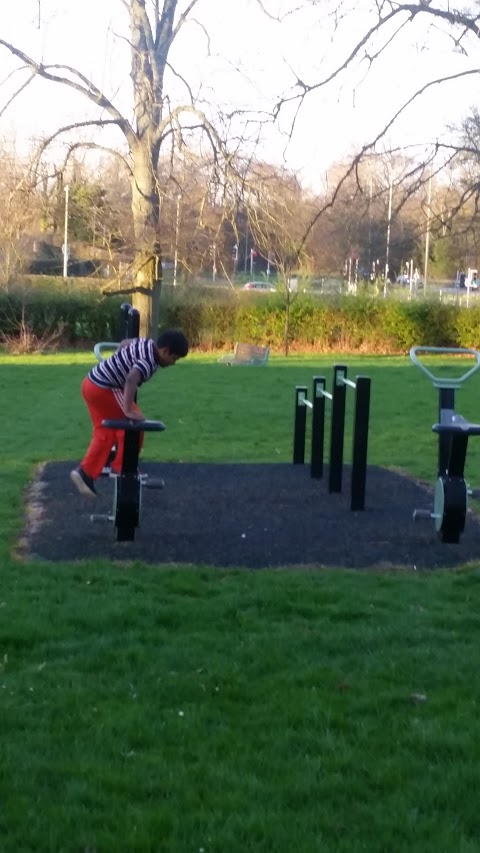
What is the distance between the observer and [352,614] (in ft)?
20.0

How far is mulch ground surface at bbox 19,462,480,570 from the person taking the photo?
25.0ft

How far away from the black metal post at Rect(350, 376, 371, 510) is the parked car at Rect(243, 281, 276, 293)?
26009mm

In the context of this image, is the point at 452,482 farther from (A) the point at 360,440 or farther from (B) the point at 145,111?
(B) the point at 145,111

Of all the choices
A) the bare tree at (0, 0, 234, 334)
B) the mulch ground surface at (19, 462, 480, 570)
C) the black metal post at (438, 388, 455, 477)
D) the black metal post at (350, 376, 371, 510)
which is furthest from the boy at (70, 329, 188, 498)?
the bare tree at (0, 0, 234, 334)

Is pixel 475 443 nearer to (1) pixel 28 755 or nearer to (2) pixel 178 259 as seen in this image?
(1) pixel 28 755

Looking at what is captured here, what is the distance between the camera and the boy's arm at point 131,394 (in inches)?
303

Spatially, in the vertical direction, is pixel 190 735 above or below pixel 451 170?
below

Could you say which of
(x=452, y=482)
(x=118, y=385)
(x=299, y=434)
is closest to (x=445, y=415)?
(x=452, y=482)

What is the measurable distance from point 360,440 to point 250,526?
1189mm

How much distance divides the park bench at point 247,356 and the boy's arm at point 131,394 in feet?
68.1

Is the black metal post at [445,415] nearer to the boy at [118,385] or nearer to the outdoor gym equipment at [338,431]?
the outdoor gym equipment at [338,431]

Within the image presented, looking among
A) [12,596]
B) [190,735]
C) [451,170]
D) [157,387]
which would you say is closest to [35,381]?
[157,387]

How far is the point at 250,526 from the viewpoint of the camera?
28.2 feet

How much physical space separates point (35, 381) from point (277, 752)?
1972 cm
